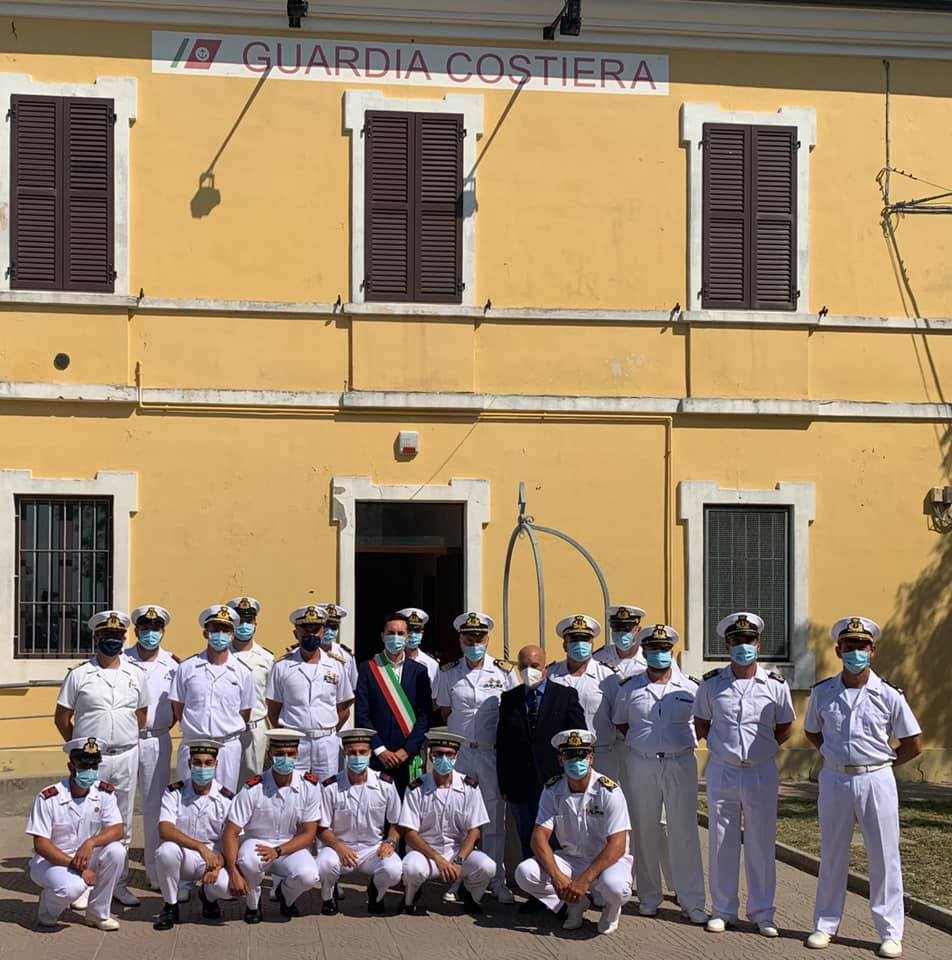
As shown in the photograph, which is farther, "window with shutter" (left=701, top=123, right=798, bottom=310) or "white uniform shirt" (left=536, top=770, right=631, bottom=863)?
"window with shutter" (left=701, top=123, right=798, bottom=310)

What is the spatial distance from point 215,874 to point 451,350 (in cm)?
723

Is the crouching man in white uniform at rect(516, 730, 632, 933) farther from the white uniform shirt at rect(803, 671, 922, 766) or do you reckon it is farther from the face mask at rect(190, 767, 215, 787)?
the face mask at rect(190, 767, 215, 787)

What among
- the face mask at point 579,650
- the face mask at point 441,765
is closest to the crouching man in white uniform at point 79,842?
the face mask at point 441,765

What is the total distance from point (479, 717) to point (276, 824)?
172 centimetres

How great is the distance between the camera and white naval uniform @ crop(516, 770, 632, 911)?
1034 centimetres

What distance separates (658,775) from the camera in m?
10.8

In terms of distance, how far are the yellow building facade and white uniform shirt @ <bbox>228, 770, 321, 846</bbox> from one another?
5332 millimetres

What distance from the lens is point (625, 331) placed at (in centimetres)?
1662

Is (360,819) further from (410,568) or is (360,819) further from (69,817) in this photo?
(410,568)

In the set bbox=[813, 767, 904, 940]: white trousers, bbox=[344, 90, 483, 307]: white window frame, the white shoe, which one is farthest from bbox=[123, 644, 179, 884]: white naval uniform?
bbox=[344, 90, 483, 307]: white window frame

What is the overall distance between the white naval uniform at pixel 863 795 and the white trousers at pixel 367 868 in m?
2.68

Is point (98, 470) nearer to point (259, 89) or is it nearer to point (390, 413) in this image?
point (390, 413)

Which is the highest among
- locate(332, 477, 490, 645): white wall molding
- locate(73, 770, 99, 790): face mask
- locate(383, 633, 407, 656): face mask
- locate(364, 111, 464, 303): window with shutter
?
locate(364, 111, 464, 303): window with shutter

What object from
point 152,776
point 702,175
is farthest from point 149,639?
point 702,175
